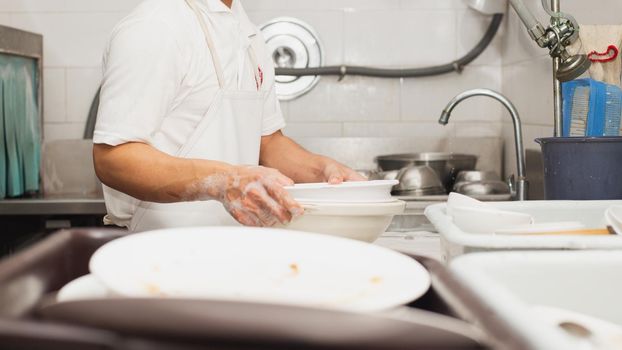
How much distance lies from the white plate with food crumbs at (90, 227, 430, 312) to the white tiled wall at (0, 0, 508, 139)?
288 cm

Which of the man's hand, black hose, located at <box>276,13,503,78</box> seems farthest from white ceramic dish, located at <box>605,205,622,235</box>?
black hose, located at <box>276,13,503,78</box>

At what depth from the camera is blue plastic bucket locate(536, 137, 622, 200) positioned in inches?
64.0

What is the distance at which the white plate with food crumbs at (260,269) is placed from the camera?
2.11 ft

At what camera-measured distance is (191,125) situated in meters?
2.01

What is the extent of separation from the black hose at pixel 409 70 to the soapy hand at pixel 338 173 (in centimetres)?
156

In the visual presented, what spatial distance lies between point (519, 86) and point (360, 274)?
275 cm

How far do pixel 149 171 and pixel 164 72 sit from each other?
0.87ft

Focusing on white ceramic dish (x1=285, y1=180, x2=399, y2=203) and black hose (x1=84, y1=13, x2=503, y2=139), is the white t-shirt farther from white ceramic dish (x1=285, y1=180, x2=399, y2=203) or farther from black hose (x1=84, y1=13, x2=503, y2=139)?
black hose (x1=84, y1=13, x2=503, y2=139)

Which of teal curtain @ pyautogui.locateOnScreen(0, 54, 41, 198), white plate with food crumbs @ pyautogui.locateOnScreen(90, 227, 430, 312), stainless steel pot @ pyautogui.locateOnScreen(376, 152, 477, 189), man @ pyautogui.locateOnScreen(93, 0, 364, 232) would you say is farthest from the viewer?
A: stainless steel pot @ pyautogui.locateOnScreen(376, 152, 477, 189)

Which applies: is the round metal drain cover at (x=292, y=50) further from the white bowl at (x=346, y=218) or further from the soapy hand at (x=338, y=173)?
the white bowl at (x=346, y=218)

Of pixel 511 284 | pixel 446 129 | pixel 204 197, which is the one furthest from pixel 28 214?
pixel 511 284

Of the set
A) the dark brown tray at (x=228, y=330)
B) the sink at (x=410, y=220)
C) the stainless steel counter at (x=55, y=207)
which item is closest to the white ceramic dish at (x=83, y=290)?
the dark brown tray at (x=228, y=330)

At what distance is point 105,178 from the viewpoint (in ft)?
5.94

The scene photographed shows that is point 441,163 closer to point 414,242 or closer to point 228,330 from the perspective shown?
point 414,242
